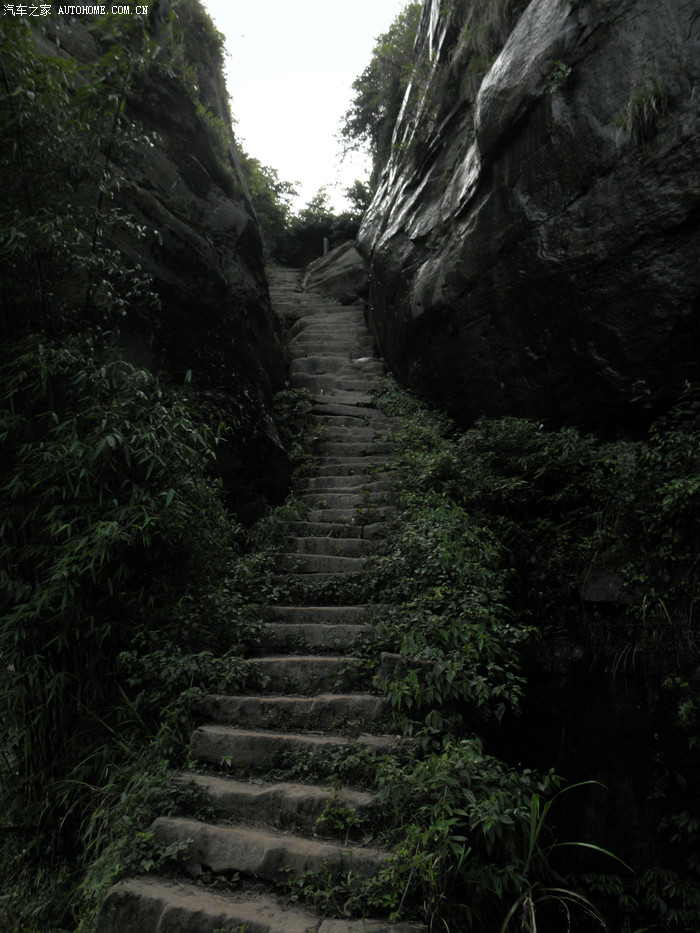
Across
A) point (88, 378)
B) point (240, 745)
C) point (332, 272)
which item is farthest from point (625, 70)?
point (332, 272)

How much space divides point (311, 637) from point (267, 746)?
0.87 m

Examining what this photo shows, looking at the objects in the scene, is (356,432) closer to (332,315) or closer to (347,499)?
(347,499)

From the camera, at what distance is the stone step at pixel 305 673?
139 inches

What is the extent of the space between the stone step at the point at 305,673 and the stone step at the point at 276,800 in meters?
0.63

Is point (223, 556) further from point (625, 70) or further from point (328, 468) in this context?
point (625, 70)

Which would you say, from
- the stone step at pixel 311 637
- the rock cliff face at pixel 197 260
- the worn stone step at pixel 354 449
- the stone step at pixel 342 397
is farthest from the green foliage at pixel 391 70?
the stone step at pixel 311 637

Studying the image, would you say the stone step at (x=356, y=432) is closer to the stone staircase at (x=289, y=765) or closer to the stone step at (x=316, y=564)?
the stone staircase at (x=289, y=765)

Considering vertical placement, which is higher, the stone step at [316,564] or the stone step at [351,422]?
the stone step at [351,422]

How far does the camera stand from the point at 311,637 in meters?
3.91

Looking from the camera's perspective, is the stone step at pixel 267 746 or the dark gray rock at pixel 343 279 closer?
the stone step at pixel 267 746

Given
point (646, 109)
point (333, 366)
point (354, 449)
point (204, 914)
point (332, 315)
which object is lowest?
point (204, 914)

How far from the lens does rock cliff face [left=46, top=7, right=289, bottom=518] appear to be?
518 cm

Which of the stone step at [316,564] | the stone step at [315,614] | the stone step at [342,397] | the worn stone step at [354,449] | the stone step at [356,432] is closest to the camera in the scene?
the stone step at [315,614]

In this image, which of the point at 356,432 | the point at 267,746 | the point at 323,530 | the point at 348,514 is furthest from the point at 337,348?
the point at 267,746
